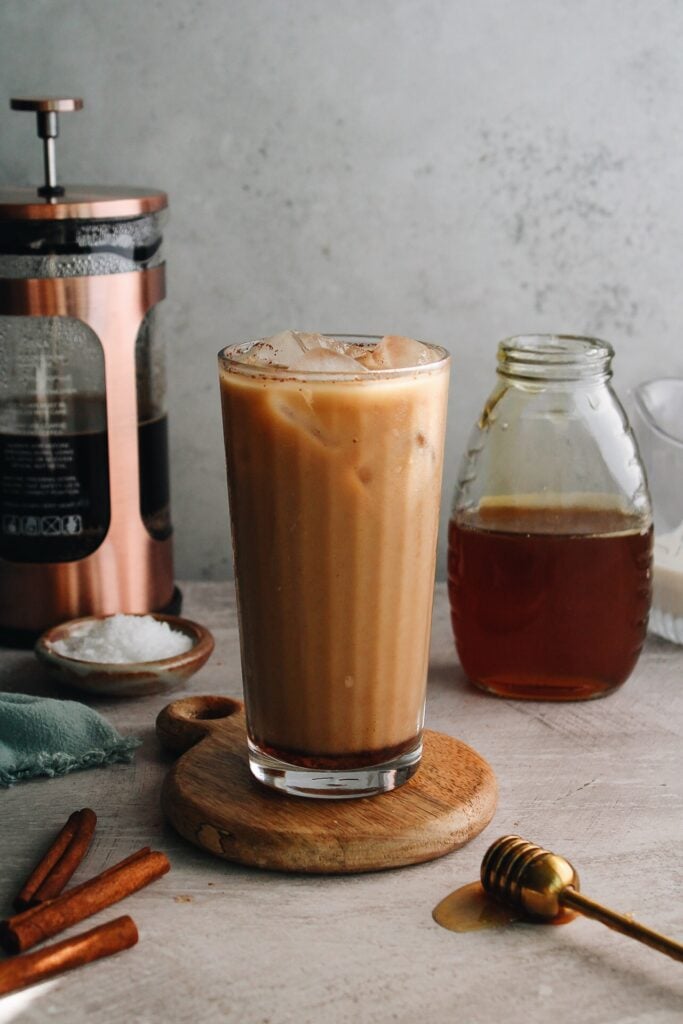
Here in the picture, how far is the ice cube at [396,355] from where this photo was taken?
0.80 m

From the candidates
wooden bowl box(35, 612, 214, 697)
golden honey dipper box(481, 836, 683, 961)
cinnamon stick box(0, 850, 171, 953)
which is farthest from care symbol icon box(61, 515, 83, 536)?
golden honey dipper box(481, 836, 683, 961)

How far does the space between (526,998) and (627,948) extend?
3.2 inches

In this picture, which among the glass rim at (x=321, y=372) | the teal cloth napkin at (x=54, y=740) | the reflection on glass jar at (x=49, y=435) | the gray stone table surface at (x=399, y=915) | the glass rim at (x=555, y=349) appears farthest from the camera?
the reflection on glass jar at (x=49, y=435)

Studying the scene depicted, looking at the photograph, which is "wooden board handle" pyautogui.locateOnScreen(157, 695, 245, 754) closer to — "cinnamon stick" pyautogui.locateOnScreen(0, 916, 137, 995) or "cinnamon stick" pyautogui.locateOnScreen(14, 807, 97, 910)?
"cinnamon stick" pyautogui.locateOnScreen(14, 807, 97, 910)

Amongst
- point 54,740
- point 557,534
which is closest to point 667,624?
point 557,534

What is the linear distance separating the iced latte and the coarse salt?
247 millimetres

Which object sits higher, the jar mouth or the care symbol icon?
the jar mouth

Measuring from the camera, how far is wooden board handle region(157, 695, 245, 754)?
3.15ft

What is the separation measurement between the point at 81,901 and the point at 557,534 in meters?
0.51

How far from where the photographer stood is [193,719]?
976 mm

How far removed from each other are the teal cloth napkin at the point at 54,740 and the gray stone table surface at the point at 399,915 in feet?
0.04

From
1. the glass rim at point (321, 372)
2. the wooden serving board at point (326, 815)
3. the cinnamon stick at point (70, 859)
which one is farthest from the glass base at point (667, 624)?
the cinnamon stick at point (70, 859)

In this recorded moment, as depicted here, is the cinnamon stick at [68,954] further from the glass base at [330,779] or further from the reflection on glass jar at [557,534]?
the reflection on glass jar at [557,534]

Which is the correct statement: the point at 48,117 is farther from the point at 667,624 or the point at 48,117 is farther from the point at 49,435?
the point at 667,624
